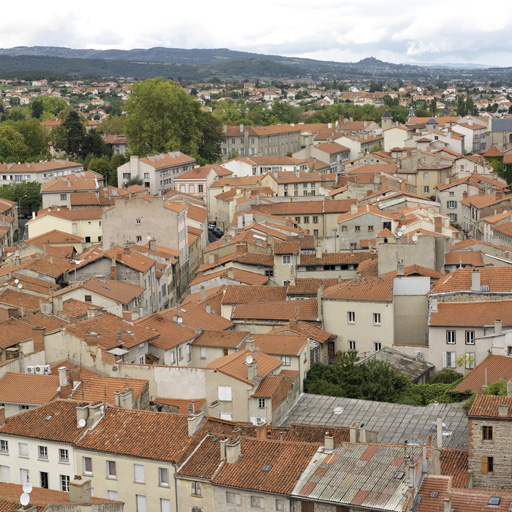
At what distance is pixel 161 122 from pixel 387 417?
8471 centimetres


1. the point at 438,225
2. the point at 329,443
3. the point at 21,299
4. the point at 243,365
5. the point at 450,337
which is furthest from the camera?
the point at 438,225

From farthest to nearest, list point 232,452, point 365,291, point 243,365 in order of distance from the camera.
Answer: point 365,291
point 243,365
point 232,452

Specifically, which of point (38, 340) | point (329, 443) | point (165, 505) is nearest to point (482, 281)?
point (38, 340)

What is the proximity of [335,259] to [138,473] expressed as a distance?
28175mm

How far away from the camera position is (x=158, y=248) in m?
65.6

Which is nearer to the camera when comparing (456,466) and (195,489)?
(195,489)

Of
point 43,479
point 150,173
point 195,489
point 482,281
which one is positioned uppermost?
point 482,281

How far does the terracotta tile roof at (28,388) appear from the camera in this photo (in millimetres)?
34375

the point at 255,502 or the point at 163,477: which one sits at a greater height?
the point at 255,502

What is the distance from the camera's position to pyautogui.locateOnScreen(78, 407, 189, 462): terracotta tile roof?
2947 centimetres

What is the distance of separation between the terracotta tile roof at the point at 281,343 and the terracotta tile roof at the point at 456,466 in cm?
1172

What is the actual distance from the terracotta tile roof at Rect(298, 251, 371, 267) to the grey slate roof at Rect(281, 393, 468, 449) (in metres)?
17.2

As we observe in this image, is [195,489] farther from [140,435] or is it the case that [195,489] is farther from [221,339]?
[221,339]

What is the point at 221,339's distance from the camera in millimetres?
43000
